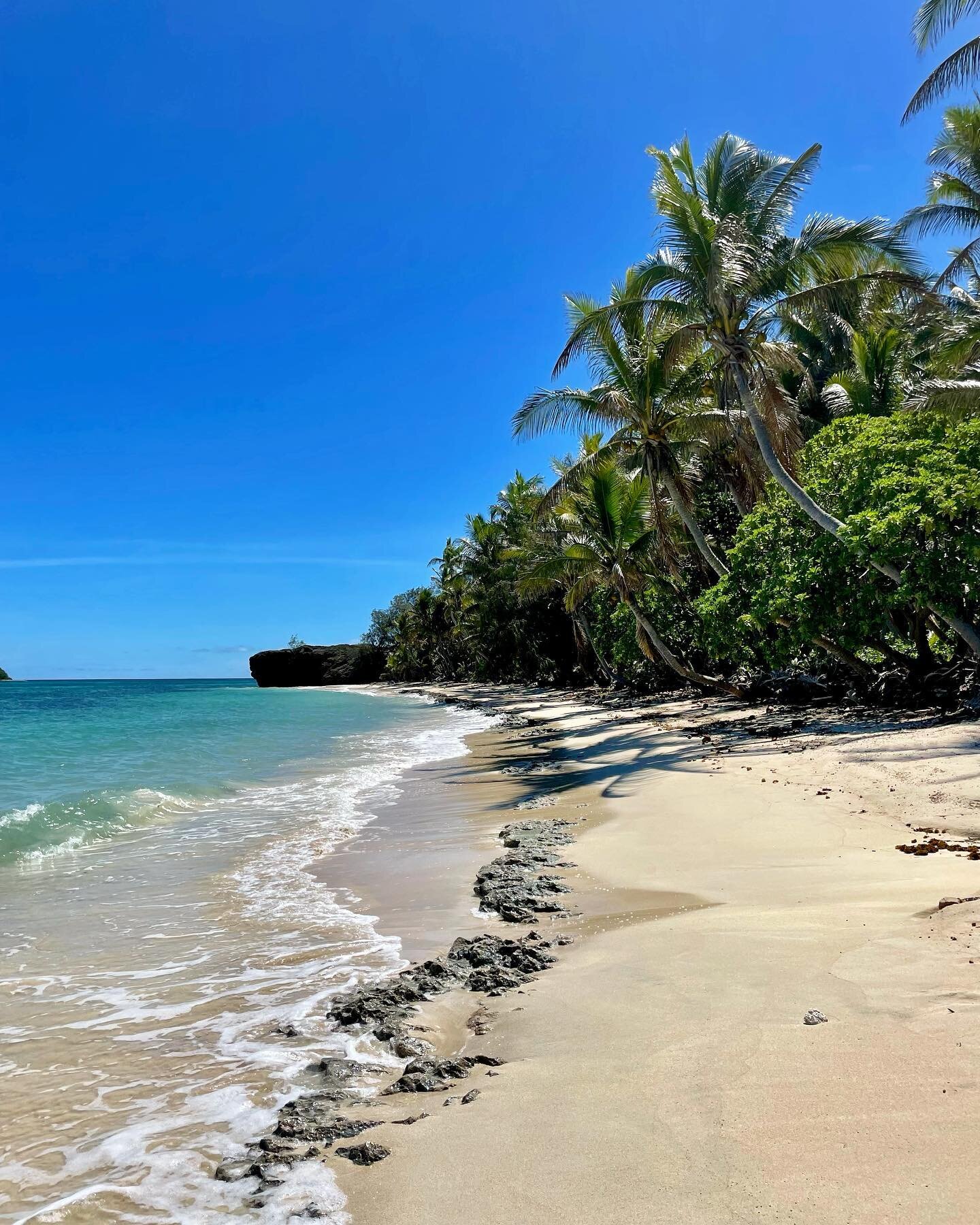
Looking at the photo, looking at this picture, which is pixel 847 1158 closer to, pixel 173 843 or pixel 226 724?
pixel 173 843

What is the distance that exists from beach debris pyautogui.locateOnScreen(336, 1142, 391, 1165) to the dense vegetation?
10.8 metres

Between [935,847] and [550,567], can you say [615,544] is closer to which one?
[550,567]

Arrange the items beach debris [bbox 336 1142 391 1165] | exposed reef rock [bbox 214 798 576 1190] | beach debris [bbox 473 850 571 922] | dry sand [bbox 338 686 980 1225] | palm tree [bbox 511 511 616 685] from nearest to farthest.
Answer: dry sand [bbox 338 686 980 1225]
beach debris [bbox 336 1142 391 1165]
exposed reef rock [bbox 214 798 576 1190]
beach debris [bbox 473 850 571 922]
palm tree [bbox 511 511 616 685]

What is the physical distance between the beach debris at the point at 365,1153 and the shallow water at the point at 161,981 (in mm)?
137

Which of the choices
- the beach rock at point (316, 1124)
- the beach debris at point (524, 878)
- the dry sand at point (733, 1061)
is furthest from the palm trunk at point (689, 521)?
the beach rock at point (316, 1124)

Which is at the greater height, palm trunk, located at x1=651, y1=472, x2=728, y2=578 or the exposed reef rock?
palm trunk, located at x1=651, y1=472, x2=728, y2=578

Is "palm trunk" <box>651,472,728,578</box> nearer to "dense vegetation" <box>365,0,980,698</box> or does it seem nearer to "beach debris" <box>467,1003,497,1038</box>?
"dense vegetation" <box>365,0,980,698</box>

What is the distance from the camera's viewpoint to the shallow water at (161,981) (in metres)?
2.87

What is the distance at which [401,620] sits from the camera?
A: 253ft

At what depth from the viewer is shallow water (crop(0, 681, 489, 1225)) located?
Answer: 287 cm

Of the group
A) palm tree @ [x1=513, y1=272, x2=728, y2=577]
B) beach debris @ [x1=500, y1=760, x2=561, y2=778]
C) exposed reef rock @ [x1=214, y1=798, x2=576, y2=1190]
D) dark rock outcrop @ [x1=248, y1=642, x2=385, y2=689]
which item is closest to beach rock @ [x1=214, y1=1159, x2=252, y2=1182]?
exposed reef rock @ [x1=214, y1=798, x2=576, y2=1190]

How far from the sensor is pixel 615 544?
2333 cm

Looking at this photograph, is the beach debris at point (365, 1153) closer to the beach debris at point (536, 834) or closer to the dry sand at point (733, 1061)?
the dry sand at point (733, 1061)

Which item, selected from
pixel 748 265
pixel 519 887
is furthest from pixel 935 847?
pixel 748 265
